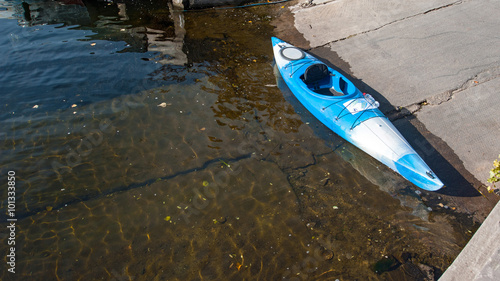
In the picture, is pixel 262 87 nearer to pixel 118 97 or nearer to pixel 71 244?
pixel 118 97

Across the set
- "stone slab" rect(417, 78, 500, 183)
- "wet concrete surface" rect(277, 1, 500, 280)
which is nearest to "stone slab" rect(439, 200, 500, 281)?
"wet concrete surface" rect(277, 1, 500, 280)

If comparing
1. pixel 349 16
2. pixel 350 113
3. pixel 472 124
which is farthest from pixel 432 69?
pixel 349 16

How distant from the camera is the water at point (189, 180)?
586 cm

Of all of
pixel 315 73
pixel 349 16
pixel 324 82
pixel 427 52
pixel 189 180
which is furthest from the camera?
pixel 349 16

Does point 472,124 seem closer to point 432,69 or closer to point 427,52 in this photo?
point 432,69

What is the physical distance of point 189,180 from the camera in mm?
7172

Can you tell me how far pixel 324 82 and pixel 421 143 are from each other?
2.90 metres

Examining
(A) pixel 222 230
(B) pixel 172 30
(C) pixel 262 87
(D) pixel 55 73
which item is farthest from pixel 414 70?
(D) pixel 55 73

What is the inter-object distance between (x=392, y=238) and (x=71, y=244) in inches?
235

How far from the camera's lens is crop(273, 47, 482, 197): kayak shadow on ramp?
22.2 feet

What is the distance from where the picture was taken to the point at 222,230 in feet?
20.6

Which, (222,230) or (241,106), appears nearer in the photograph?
(222,230)

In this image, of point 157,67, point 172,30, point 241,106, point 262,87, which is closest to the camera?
point 241,106

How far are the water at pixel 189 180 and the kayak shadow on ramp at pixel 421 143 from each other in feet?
0.32
